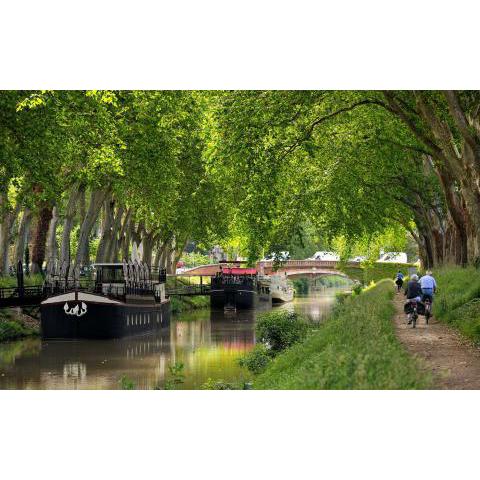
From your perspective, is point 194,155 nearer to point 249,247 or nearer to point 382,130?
point 382,130

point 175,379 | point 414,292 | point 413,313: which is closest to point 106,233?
point 175,379

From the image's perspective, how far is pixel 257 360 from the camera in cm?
3406

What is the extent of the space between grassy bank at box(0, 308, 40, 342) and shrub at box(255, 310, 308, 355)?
12.2m

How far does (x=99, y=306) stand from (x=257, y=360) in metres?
16.3

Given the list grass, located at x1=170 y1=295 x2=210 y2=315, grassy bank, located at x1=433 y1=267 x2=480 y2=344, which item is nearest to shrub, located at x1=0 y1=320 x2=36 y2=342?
grassy bank, located at x1=433 y1=267 x2=480 y2=344

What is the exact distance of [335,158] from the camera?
1694 inches

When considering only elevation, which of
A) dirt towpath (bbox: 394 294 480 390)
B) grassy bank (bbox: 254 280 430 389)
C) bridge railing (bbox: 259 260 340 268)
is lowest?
dirt towpath (bbox: 394 294 480 390)

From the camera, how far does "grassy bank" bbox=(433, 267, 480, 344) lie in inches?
1085

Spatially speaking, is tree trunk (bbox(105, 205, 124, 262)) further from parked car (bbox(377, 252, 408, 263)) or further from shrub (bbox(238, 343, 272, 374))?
parked car (bbox(377, 252, 408, 263))

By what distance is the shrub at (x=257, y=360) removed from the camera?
33500 mm

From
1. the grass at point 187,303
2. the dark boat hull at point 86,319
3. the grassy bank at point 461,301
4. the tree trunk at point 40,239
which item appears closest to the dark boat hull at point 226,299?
the grass at point 187,303

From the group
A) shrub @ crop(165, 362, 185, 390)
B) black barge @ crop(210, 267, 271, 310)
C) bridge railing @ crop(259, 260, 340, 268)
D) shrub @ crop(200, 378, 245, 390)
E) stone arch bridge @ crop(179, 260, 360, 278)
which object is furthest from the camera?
bridge railing @ crop(259, 260, 340, 268)
